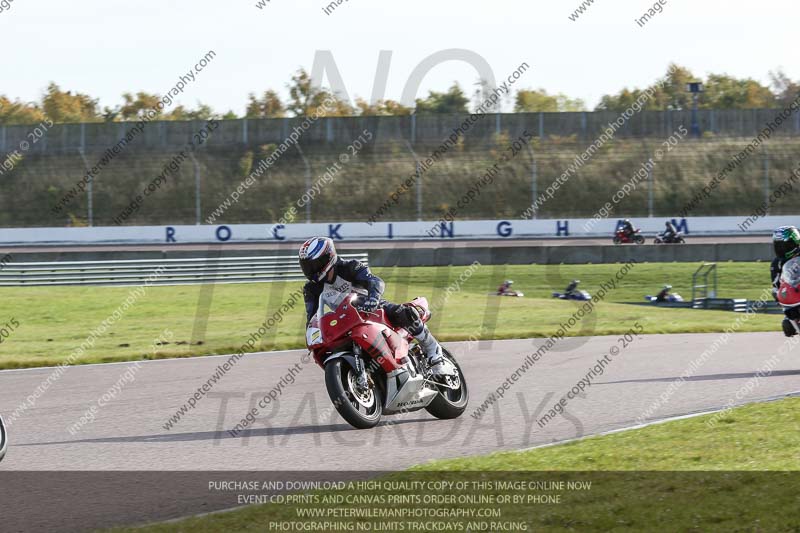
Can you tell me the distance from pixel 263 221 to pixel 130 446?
4352 centimetres

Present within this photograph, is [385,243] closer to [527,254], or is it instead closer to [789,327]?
[527,254]

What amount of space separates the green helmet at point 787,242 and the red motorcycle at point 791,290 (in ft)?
0.27

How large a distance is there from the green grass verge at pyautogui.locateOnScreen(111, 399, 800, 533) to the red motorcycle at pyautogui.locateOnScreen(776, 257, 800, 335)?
4.11 m

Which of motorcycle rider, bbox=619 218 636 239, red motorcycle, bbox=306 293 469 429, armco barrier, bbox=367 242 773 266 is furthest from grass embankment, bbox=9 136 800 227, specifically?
red motorcycle, bbox=306 293 469 429

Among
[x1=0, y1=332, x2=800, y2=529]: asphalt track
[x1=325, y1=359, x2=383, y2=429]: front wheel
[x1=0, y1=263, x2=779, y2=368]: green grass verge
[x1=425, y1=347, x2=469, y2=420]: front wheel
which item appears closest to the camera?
[x1=0, y1=332, x2=800, y2=529]: asphalt track

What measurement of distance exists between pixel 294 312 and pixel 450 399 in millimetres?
14857

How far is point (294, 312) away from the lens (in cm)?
2392

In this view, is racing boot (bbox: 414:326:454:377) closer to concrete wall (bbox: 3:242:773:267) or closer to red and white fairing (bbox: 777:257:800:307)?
red and white fairing (bbox: 777:257:800:307)

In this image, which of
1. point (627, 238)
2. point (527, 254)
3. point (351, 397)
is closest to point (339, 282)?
point (351, 397)

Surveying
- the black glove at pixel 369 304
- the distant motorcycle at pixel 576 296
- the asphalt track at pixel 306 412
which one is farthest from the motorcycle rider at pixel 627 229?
the black glove at pixel 369 304

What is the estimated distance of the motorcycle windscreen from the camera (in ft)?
39.7

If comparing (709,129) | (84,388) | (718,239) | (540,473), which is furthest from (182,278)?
(709,129)

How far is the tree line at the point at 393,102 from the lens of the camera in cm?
7269

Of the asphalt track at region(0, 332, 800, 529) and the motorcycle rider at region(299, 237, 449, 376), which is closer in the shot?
the asphalt track at region(0, 332, 800, 529)
